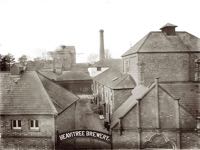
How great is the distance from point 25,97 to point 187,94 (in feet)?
63.3

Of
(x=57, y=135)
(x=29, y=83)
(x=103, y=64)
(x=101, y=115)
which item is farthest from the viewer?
(x=103, y=64)

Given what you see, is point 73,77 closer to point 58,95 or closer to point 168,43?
point 58,95

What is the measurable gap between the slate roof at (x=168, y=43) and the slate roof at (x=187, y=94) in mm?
4697

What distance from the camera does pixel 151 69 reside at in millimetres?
33781

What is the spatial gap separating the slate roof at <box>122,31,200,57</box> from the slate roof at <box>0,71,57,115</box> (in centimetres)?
1423

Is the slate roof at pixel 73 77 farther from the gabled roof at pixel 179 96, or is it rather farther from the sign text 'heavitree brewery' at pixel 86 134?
the sign text 'heavitree brewery' at pixel 86 134

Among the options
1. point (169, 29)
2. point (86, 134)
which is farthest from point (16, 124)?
point (169, 29)

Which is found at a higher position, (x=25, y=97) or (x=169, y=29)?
(x=169, y=29)

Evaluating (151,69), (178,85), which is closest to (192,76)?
(178,85)

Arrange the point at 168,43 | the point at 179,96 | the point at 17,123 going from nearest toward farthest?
1. the point at 17,123
2. the point at 179,96
3. the point at 168,43

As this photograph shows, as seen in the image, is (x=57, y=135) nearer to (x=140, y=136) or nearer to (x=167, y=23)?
(x=140, y=136)

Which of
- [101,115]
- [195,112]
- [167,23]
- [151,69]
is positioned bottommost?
[101,115]

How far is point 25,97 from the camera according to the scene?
2616cm

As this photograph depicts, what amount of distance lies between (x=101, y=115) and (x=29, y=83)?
2012 cm
